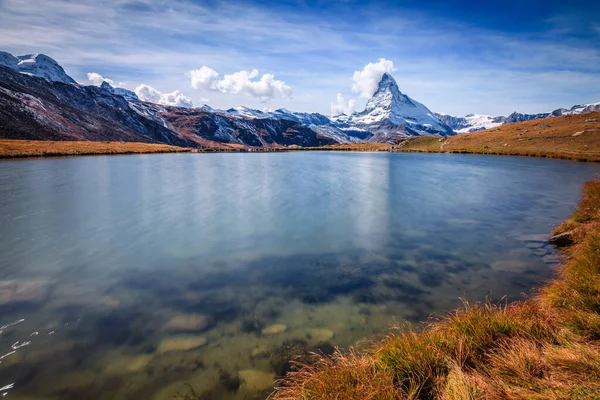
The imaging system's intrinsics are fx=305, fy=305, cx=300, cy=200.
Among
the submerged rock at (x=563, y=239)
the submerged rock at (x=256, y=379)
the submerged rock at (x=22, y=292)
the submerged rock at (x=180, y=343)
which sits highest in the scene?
the submerged rock at (x=563, y=239)

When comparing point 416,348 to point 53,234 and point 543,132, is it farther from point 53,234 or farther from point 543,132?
point 543,132

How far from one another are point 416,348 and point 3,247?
19.9 metres

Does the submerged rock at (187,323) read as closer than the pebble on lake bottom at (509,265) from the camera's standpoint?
Yes

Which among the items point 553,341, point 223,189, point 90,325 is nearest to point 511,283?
point 553,341

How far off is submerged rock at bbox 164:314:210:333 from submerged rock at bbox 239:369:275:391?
234 centimetres

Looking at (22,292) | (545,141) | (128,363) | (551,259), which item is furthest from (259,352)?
(545,141)

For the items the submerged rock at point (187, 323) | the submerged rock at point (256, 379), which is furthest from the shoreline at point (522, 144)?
the submerged rock at point (187, 323)

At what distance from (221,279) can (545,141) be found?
10916 centimetres

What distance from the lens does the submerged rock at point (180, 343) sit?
8310 mm

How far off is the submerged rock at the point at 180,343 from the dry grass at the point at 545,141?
84855mm

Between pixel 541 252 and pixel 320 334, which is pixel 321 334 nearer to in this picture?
pixel 320 334

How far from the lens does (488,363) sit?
593cm

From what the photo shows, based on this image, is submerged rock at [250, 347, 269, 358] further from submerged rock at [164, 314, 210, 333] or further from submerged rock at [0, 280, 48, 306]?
submerged rock at [0, 280, 48, 306]

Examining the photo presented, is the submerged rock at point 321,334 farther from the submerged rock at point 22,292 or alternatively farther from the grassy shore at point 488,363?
the submerged rock at point 22,292
